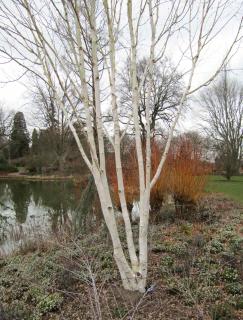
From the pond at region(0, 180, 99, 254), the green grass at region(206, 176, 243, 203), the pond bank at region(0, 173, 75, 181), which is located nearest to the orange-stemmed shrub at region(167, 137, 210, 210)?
the green grass at region(206, 176, 243, 203)

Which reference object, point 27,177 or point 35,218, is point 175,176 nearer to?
point 35,218

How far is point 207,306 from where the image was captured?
12.9 ft

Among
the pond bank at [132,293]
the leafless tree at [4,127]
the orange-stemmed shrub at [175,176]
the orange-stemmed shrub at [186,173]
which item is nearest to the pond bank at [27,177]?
the leafless tree at [4,127]

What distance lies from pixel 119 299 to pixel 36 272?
6.91 feet

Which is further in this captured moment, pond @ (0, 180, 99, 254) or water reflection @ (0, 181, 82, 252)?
water reflection @ (0, 181, 82, 252)

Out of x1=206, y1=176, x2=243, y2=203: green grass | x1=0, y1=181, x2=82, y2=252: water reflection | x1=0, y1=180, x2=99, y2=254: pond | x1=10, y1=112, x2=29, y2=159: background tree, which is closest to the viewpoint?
x1=0, y1=180, x2=99, y2=254: pond

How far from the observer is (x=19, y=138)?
151 feet

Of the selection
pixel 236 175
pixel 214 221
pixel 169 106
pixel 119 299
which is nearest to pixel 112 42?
pixel 119 299

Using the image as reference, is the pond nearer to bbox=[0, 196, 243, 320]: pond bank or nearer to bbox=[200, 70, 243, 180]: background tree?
bbox=[0, 196, 243, 320]: pond bank

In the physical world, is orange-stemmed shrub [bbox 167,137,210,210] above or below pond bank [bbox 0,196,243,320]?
above

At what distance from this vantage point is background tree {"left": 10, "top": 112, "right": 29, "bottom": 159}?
148 ft

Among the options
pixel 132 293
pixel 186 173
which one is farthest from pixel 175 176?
pixel 132 293

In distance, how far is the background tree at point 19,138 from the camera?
45.2 m

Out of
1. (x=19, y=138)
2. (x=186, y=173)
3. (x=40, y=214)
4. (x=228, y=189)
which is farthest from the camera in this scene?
(x=19, y=138)
